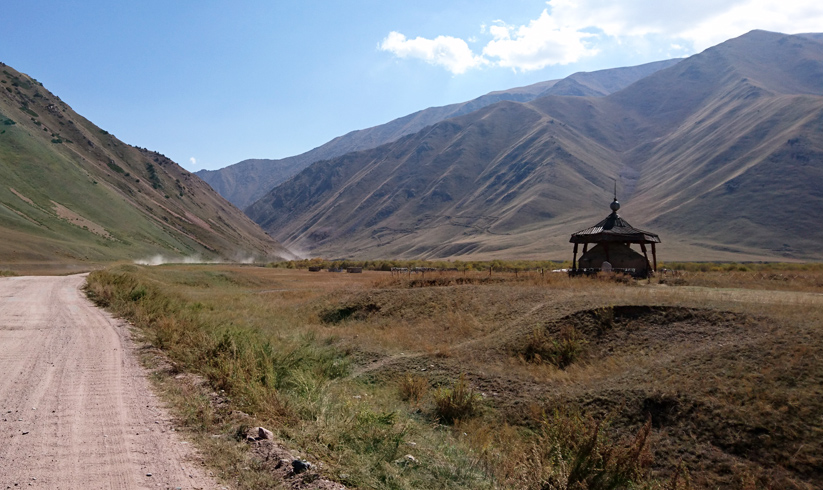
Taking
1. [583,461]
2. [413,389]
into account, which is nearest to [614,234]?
Answer: [413,389]

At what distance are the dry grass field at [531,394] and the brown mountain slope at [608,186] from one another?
3315 inches

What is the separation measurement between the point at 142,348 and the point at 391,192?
174 m

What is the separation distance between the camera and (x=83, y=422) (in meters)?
6.28

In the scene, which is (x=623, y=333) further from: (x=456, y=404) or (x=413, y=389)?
(x=413, y=389)

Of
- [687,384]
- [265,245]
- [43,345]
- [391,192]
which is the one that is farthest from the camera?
[391,192]

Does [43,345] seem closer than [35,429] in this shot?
No

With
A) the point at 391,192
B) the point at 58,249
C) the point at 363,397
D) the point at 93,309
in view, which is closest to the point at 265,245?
the point at 391,192

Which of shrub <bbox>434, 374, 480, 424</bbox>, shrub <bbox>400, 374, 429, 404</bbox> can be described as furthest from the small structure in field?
shrub <bbox>434, 374, 480, 424</bbox>

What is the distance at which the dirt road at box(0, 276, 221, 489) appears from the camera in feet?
16.0

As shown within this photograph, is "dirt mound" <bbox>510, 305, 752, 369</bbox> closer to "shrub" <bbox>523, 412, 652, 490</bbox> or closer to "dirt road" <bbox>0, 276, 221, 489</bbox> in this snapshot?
"shrub" <bbox>523, 412, 652, 490</bbox>

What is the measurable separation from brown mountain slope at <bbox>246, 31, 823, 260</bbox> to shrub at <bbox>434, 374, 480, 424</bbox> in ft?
289

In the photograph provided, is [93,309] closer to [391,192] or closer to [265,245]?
[265,245]

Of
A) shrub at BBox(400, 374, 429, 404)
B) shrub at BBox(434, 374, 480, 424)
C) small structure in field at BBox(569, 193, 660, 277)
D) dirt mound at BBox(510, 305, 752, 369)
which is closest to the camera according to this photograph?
shrub at BBox(434, 374, 480, 424)

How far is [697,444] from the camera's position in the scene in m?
7.96
